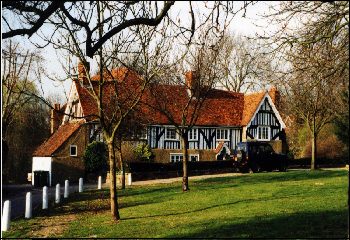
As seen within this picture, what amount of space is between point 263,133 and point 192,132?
317 inches

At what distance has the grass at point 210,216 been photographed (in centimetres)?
976

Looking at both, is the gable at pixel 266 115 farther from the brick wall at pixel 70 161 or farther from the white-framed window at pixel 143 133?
the brick wall at pixel 70 161

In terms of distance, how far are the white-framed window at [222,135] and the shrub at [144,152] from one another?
818 cm

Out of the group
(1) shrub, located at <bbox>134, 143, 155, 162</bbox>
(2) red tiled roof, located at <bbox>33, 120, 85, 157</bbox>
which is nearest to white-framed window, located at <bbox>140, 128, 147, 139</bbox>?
(1) shrub, located at <bbox>134, 143, 155, 162</bbox>

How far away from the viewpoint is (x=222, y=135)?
131 ft

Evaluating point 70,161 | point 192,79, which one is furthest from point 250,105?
point 192,79

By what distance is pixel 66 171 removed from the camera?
3375cm

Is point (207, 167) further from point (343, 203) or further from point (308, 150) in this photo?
point (343, 203)

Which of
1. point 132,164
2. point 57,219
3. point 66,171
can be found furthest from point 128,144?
point 57,219

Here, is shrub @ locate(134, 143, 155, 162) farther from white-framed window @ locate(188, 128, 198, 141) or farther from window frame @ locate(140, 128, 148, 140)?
white-framed window @ locate(188, 128, 198, 141)

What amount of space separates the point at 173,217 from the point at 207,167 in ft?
67.7

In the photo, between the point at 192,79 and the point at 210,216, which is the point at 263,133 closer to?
the point at 192,79

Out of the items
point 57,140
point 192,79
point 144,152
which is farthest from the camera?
point 57,140

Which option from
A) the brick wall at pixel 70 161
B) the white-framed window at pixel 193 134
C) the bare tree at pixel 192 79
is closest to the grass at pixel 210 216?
the bare tree at pixel 192 79
